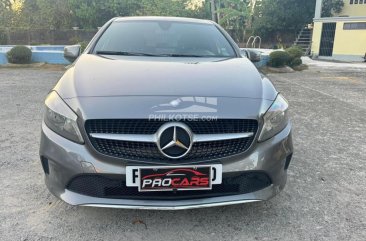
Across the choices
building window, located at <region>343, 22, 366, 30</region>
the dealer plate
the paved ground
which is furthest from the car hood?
building window, located at <region>343, 22, 366, 30</region>

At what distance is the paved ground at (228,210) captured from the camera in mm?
2141

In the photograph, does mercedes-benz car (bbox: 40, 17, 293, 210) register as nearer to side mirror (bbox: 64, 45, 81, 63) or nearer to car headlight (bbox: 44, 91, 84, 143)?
car headlight (bbox: 44, 91, 84, 143)

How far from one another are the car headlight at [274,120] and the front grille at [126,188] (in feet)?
0.80

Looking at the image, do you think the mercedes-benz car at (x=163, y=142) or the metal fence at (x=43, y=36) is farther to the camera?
the metal fence at (x=43, y=36)

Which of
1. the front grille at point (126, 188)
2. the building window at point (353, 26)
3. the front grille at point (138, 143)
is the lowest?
the front grille at point (126, 188)

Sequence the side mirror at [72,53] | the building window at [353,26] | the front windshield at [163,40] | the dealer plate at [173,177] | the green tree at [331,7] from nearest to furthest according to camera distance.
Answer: the dealer plate at [173,177] < the front windshield at [163,40] < the side mirror at [72,53] < the building window at [353,26] < the green tree at [331,7]

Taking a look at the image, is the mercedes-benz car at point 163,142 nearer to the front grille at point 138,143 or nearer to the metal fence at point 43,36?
the front grille at point 138,143

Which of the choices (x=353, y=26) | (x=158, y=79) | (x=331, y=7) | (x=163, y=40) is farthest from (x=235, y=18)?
(x=158, y=79)

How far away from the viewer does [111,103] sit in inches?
80.0

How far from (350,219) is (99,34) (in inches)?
103

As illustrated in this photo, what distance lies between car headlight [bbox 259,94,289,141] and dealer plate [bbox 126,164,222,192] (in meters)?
0.37

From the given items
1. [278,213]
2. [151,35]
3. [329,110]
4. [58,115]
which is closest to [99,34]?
[151,35]

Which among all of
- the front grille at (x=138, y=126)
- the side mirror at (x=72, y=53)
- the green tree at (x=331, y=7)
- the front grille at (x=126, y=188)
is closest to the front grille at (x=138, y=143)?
the front grille at (x=138, y=126)

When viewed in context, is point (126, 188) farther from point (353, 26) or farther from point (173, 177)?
point (353, 26)
